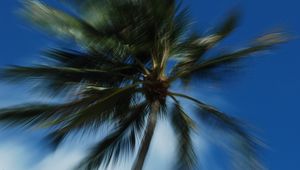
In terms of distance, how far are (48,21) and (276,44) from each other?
4.19 m

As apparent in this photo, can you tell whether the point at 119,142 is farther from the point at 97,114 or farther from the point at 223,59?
the point at 223,59

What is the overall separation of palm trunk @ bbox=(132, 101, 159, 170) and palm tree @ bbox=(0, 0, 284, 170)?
18 mm

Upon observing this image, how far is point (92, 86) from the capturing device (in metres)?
11.9

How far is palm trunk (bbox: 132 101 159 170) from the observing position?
1134cm

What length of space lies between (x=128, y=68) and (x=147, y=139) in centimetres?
159

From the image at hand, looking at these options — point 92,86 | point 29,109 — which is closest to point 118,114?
point 92,86

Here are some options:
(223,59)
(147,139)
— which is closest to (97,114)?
(147,139)

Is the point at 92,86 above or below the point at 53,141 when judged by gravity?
above

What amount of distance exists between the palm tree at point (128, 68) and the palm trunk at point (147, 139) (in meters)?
0.02

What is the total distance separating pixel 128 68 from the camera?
12.5 metres

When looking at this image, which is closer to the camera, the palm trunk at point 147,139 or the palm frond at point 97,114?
the palm frond at point 97,114

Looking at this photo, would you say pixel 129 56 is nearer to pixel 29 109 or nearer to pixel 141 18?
pixel 141 18

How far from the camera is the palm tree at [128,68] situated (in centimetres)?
1155

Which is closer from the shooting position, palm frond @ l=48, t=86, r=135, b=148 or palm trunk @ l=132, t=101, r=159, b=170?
palm frond @ l=48, t=86, r=135, b=148
